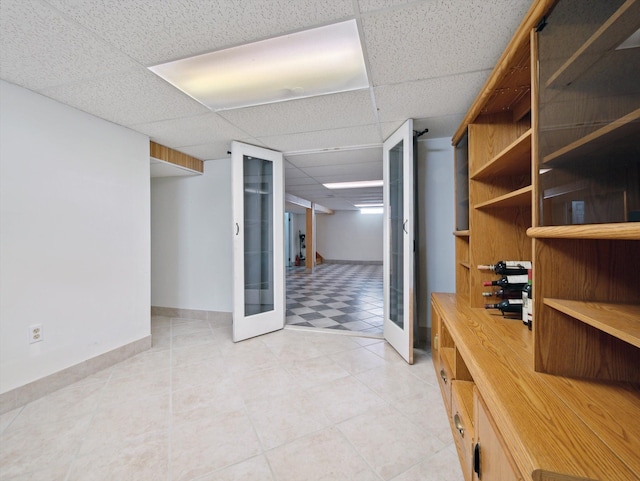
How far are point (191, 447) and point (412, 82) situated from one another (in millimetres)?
2732

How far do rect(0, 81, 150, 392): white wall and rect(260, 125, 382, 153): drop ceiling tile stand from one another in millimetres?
1493

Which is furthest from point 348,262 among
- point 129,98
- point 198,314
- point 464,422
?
point 464,422

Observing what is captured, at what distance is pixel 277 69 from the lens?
5.60 ft

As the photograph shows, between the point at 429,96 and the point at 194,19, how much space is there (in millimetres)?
1645

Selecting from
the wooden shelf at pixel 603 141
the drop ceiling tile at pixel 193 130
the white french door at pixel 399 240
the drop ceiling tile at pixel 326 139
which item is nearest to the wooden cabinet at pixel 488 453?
the wooden shelf at pixel 603 141

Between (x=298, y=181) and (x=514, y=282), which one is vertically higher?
(x=298, y=181)

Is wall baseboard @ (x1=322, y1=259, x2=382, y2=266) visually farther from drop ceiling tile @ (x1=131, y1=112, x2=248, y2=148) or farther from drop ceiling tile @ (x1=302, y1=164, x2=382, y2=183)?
drop ceiling tile @ (x1=131, y1=112, x2=248, y2=148)

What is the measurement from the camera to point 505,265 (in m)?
1.66

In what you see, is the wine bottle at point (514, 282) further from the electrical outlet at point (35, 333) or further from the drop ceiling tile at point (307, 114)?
the electrical outlet at point (35, 333)

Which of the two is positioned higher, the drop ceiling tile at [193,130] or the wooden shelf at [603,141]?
the drop ceiling tile at [193,130]

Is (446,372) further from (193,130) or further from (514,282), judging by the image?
(193,130)

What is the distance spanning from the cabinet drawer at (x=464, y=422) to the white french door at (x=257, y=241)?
2.27 metres

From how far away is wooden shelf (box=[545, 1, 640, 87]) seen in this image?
688mm

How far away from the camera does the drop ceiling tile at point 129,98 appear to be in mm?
1780
